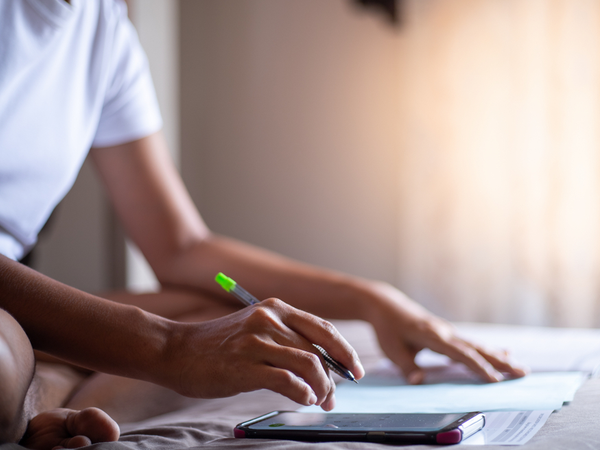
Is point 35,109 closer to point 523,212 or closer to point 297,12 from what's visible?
point 523,212

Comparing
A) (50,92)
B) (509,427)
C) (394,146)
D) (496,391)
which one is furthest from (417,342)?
(394,146)

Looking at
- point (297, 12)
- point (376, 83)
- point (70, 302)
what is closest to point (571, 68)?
point (376, 83)

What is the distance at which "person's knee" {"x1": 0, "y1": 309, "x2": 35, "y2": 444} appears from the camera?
1.38 ft

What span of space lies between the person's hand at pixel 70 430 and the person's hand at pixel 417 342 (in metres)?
0.41

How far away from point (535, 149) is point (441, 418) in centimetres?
190

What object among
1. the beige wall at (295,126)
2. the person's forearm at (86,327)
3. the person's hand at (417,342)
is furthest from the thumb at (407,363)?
the beige wall at (295,126)

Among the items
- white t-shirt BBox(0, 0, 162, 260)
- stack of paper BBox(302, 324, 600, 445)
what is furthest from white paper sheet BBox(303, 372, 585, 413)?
white t-shirt BBox(0, 0, 162, 260)

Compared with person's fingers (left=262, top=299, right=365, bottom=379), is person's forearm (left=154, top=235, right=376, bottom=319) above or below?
below

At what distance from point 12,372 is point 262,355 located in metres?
0.18

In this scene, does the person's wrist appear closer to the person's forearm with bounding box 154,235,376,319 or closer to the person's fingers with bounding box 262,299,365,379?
the person's forearm with bounding box 154,235,376,319

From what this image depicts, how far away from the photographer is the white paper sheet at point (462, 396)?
0.60 meters

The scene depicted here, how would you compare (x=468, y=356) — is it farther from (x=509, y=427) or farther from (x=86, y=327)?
Answer: (x=86, y=327)

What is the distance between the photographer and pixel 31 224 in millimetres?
805

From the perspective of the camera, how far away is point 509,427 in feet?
1.72
